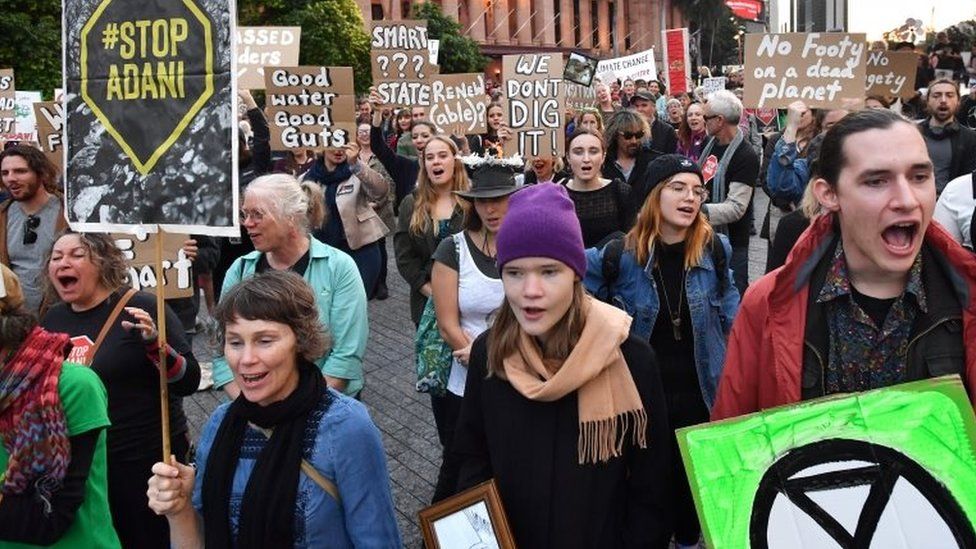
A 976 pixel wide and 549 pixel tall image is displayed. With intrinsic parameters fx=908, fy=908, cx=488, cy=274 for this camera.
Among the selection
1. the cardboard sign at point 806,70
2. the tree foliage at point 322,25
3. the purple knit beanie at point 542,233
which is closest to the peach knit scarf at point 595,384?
the purple knit beanie at point 542,233

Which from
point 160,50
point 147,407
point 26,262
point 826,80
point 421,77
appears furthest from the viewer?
point 421,77

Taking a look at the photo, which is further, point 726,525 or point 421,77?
point 421,77

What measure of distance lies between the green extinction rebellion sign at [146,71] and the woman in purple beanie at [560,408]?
1051mm

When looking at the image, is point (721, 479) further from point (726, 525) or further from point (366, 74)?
point (366, 74)

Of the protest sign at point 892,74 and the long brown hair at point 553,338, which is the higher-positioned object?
the protest sign at point 892,74

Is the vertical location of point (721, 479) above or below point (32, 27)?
below

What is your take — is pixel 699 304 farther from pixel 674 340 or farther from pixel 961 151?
pixel 961 151

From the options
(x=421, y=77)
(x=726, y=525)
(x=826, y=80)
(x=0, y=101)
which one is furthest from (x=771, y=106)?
(x=0, y=101)

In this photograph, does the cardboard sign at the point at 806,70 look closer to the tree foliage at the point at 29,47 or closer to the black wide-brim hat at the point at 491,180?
the black wide-brim hat at the point at 491,180

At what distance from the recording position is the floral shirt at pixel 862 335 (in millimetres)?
2088

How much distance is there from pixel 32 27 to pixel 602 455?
114 ft

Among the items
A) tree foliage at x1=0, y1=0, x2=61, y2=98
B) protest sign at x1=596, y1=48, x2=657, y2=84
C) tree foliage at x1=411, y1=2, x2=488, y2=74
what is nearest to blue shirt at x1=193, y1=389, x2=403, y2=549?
protest sign at x1=596, y1=48, x2=657, y2=84

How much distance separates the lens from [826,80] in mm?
7078

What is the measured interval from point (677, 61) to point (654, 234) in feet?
49.9
